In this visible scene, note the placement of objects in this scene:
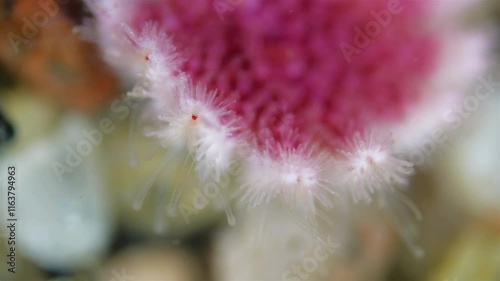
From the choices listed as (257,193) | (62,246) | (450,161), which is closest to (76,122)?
(62,246)

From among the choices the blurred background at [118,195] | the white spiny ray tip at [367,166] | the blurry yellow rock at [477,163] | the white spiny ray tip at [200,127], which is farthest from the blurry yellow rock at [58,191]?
the blurry yellow rock at [477,163]

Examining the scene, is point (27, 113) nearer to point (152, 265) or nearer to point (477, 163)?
point (152, 265)

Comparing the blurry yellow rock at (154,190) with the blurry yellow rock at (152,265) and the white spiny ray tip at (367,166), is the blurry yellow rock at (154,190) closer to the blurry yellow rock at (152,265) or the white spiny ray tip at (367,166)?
the blurry yellow rock at (152,265)

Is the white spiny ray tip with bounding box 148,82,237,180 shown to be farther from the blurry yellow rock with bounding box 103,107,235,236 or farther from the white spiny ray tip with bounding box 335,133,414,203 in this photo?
the white spiny ray tip with bounding box 335,133,414,203

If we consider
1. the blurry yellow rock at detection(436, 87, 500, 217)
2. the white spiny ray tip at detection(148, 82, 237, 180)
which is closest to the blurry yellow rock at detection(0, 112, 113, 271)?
the white spiny ray tip at detection(148, 82, 237, 180)

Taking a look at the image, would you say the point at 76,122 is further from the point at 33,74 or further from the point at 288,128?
the point at 288,128

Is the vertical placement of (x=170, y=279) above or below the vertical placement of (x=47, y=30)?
below
